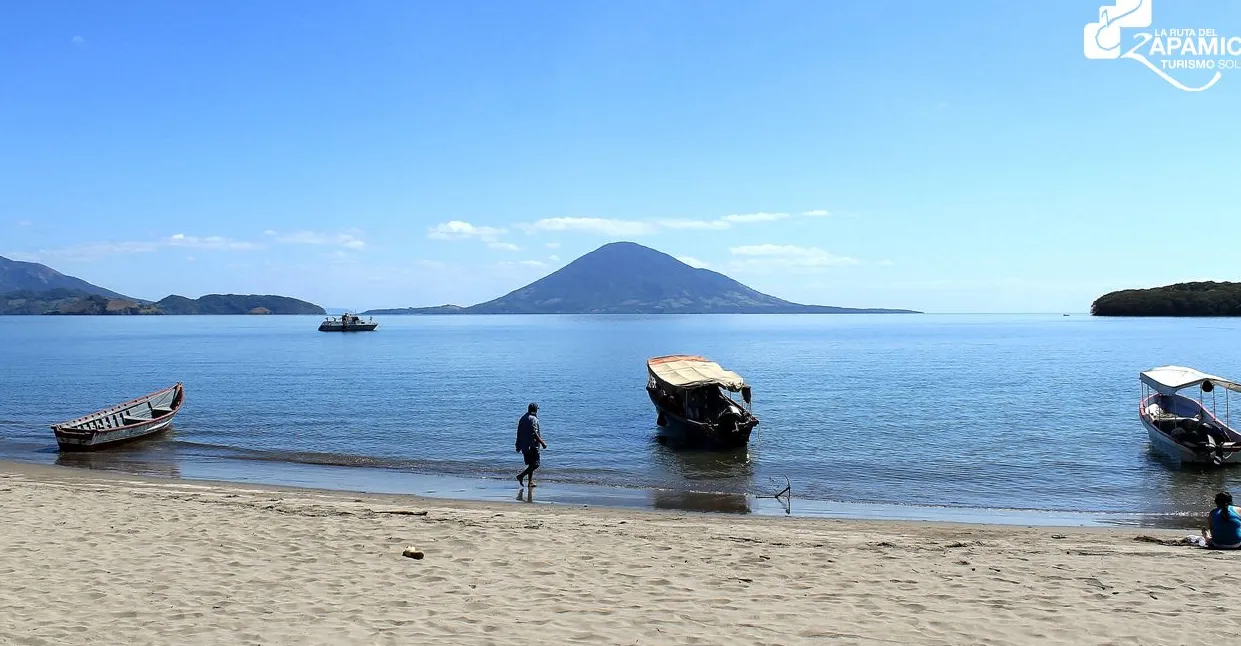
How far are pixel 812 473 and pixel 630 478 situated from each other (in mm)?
6106

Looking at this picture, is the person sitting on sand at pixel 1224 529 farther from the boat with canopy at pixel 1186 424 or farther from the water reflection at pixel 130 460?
the water reflection at pixel 130 460

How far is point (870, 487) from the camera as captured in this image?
74.1ft

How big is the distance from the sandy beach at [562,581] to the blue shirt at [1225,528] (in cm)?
65

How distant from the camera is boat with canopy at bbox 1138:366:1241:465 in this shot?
24.2m

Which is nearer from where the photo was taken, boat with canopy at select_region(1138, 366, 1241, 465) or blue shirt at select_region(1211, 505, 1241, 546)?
blue shirt at select_region(1211, 505, 1241, 546)

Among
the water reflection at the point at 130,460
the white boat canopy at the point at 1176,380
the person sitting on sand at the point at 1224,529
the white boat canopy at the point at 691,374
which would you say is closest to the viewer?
the person sitting on sand at the point at 1224,529

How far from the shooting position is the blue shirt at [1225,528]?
41.8 ft

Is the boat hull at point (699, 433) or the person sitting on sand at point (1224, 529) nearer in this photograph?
the person sitting on sand at point (1224, 529)

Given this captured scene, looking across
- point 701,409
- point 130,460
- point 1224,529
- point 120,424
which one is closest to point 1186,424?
point 1224,529

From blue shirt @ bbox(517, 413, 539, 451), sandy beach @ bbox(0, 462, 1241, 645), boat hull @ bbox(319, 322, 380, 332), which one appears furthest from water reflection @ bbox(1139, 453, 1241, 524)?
boat hull @ bbox(319, 322, 380, 332)

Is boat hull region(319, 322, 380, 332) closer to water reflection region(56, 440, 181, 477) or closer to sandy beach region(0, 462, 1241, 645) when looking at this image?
water reflection region(56, 440, 181, 477)

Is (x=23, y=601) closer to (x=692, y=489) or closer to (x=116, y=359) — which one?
(x=692, y=489)

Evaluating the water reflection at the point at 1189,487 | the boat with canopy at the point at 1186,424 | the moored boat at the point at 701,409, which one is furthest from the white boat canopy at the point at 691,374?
the boat with canopy at the point at 1186,424

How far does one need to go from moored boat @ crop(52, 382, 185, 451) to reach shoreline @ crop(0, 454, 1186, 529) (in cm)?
239
